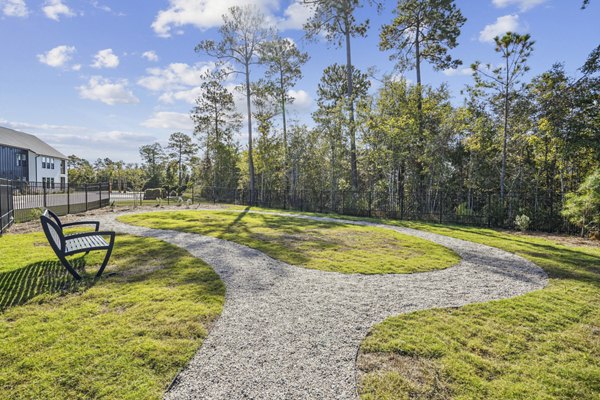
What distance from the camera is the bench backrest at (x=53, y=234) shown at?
4.00m

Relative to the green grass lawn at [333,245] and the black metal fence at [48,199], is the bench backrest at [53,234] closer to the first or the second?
the green grass lawn at [333,245]

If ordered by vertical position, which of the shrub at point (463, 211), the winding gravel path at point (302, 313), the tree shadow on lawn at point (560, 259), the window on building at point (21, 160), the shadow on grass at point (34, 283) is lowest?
the tree shadow on lawn at point (560, 259)

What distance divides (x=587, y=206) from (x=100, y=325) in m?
12.8

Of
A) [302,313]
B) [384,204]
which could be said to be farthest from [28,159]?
[302,313]

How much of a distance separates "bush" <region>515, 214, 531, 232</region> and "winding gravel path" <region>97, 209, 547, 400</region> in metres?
5.60

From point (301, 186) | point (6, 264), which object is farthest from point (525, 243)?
point (301, 186)

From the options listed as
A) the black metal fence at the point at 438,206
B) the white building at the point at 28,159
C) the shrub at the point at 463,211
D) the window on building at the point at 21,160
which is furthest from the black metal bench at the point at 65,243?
the window on building at the point at 21,160

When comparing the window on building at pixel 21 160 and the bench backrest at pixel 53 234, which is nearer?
the bench backrest at pixel 53 234

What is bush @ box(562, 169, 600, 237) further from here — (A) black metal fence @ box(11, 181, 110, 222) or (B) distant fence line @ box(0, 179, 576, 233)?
(A) black metal fence @ box(11, 181, 110, 222)

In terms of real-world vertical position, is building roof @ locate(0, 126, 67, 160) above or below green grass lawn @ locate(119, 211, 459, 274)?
above

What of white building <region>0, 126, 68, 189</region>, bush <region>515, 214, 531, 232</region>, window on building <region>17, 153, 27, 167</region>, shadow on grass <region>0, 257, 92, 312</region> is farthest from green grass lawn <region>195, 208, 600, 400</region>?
window on building <region>17, 153, 27, 167</region>

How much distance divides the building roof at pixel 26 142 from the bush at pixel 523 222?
45.8 meters

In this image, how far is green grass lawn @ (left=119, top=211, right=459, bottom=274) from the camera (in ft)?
18.7

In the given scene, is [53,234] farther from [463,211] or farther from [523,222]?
[463,211]
